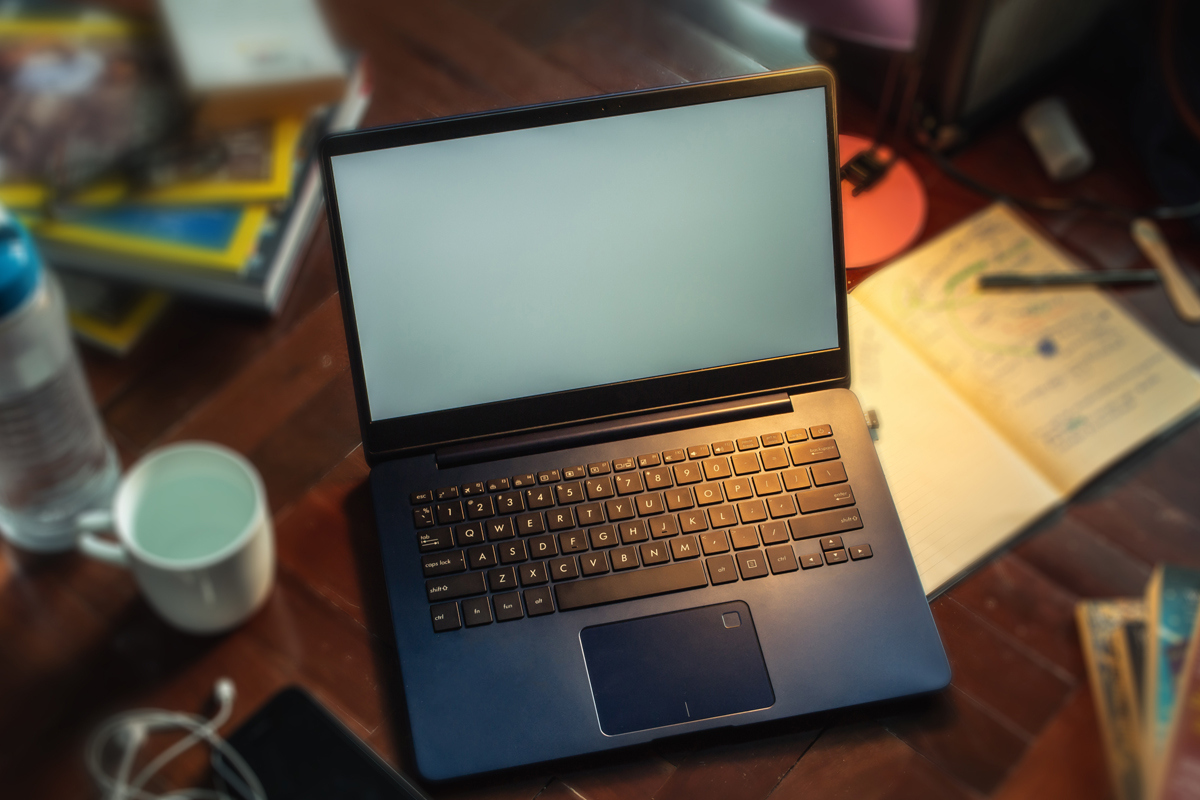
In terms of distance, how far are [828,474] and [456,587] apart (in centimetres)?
22

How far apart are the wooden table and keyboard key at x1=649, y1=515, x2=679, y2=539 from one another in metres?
0.11

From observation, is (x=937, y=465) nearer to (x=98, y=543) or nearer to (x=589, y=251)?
(x=589, y=251)

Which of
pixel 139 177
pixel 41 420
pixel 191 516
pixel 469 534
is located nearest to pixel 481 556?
pixel 469 534

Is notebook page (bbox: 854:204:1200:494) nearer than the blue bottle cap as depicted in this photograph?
No

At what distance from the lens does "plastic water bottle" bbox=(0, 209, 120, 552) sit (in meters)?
0.59

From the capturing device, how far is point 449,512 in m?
0.54


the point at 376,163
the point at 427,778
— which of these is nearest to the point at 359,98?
the point at 376,163

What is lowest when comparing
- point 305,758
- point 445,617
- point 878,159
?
point 305,758

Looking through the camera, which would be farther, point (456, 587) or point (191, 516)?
point (191, 516)

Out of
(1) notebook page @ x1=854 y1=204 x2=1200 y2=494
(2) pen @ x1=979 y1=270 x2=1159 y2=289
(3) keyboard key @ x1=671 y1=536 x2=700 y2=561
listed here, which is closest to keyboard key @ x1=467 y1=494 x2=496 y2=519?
(3) keyboard key @ x1=671 y1=536 x2=700 y2=561

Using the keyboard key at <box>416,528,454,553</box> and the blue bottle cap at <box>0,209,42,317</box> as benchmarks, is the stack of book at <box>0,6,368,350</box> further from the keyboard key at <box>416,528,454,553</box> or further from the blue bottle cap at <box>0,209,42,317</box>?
the keyboard key at <box>416,528,454,553</box>

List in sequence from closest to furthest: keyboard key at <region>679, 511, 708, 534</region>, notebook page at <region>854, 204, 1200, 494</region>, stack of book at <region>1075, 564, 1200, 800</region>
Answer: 1. stack of book at <region>1075, 564, 1200, 800</region>
2. keyboard key at <region>679, 511, 708, 534</region>
3. notebook page at <region>854, 204, 1200, 494</region>

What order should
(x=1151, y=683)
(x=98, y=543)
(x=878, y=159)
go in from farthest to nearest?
1. (x=878, y=159)
2. (x=98, y=543)
3. (x=1151, y=683)

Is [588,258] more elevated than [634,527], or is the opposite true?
[588,258]
